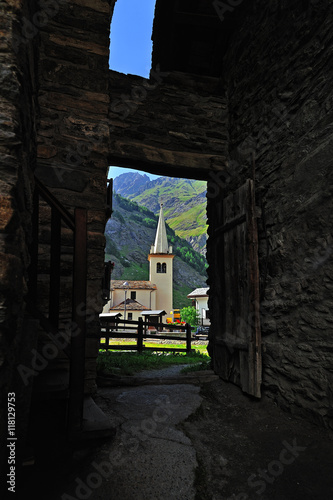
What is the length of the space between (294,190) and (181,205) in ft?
541

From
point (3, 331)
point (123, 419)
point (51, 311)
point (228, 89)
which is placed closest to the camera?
point (3, 331)

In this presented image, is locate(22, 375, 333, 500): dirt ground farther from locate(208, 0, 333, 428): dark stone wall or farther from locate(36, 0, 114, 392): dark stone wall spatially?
locate(36, 0, 114, 392): dark stone wall

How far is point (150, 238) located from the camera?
89.1 metres

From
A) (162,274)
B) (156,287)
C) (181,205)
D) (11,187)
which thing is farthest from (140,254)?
(181,205)

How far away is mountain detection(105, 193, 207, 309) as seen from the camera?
7156cm

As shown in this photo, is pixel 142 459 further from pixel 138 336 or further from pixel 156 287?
pixel 156 287

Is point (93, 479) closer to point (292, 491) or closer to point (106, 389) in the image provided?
point (292, 491)

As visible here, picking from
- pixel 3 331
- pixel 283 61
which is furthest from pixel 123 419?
pixel 283 61

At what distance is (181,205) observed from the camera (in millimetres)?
166125

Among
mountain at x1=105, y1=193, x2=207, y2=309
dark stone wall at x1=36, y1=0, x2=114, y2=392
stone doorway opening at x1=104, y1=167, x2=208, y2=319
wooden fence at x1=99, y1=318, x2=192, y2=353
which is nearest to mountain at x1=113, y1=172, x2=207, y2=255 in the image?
stone doorway opening at x1=104, y1=167, x2=208, y2=319

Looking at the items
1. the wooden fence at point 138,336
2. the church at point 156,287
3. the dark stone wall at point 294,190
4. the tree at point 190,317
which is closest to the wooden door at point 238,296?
the dark stone wall at point 294,190

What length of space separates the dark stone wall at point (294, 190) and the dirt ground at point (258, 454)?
0.19 meters

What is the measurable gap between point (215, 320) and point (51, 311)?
99.8 inches

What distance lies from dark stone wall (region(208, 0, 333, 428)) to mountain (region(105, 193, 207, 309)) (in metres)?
62.5
